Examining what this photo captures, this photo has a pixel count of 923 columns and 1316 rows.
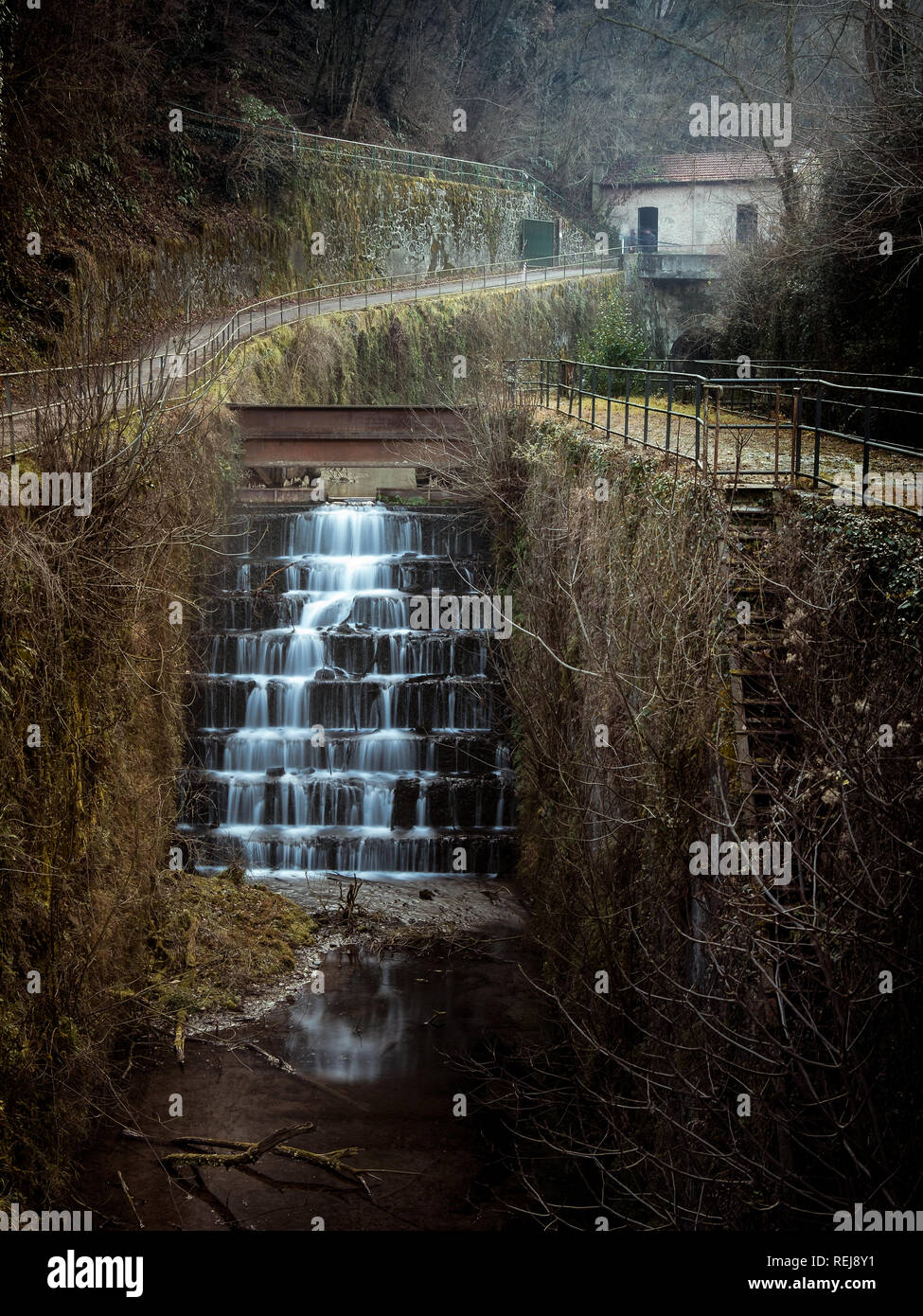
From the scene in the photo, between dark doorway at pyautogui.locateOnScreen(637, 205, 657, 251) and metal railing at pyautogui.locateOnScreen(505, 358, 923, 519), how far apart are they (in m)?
23.5

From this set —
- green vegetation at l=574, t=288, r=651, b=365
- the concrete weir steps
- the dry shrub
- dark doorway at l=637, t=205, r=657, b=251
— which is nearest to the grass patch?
the dry shrub

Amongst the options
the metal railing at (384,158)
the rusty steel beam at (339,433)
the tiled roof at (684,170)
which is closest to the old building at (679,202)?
the tiled roof at (684,170)

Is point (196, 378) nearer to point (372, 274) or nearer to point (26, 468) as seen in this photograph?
point (26, 468)

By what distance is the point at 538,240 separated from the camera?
48.4 m

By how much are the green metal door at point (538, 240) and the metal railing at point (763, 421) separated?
18728mm

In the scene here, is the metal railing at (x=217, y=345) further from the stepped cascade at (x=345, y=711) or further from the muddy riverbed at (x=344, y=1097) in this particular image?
the muddy riverbed at (x=344, y=1097)

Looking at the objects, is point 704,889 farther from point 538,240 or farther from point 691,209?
point 691,209

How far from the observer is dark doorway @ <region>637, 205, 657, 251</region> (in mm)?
51625

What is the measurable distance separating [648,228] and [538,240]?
6.27 metres

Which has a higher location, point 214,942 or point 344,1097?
point 214,942

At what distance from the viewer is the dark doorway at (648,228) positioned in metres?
51.6

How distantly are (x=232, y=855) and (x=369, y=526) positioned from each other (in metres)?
7.72

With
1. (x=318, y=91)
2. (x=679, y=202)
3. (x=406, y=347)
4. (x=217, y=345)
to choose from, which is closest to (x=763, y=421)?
(x=217, y=345)

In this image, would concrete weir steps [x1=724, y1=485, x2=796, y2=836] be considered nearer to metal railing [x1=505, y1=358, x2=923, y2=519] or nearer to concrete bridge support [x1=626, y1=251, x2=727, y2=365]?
metal railing [x1=505, y1=358, x2=923, y2=519]
